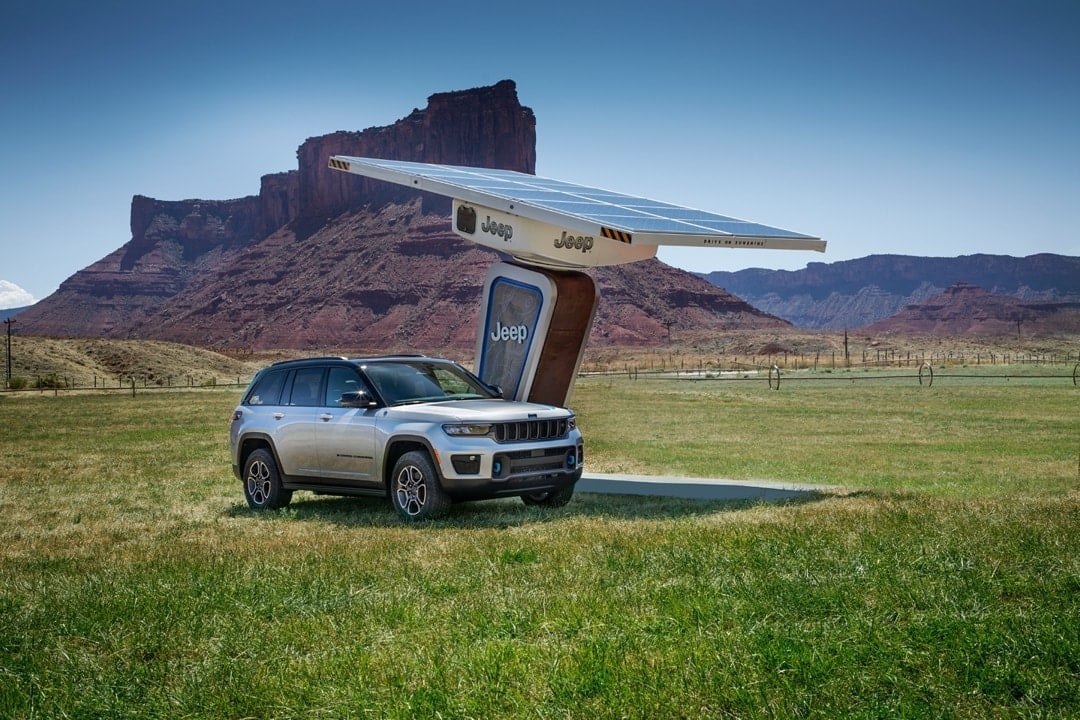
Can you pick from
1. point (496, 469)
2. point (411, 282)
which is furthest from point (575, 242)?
point (411, 282)

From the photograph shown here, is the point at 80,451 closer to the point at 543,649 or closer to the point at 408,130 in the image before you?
the point at 543,649

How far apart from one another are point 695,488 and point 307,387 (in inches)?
202

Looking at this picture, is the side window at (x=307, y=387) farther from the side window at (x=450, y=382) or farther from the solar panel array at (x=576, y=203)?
the solar panel array at (x=576, y=203)

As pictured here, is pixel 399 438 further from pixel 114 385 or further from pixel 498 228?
pixel 114 385

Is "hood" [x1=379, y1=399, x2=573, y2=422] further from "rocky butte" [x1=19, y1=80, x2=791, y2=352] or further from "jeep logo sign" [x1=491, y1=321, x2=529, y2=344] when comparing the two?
"rocky butte" [x1=19, y1=80, x2=791, y2=352]

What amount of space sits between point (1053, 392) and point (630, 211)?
128 feet

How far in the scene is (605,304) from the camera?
16212cm

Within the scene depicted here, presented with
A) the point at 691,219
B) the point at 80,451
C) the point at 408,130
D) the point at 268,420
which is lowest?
the point at 80,451

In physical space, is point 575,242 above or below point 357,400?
above

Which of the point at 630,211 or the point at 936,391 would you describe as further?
the point at 936,391

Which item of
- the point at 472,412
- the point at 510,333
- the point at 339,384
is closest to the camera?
the point at 472,412

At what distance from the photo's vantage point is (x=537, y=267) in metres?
15.6

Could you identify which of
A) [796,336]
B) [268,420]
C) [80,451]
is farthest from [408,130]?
[268,420]

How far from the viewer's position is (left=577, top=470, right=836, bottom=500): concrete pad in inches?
518
